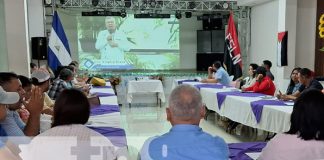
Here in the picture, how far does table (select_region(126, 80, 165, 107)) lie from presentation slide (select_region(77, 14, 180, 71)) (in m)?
2.59

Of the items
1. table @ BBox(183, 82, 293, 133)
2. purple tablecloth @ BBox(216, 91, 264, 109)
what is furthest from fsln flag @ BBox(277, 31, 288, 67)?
purple tablecloth @ BBox(216, 91, 264, 109)

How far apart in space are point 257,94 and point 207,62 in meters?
Result: 6.59

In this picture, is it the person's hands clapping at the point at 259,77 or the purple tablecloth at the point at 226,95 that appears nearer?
the purple tablecloth at the point at 226,95

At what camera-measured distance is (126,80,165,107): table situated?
866cm

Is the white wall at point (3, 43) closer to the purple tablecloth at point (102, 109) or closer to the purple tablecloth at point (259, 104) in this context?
the purple tablecloth at point (102, 109)

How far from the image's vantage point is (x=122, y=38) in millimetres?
11023

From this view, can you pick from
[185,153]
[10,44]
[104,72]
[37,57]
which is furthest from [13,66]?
[104,72]

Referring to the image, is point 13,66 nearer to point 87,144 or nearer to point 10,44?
point 10,44

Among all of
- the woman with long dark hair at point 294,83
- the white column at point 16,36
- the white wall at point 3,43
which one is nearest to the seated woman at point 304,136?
the woman with long dark hair at point 294,83

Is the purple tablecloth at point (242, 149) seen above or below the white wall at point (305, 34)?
below

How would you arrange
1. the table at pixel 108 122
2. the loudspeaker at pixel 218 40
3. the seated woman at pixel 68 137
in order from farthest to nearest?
1. the loudspeaker at pixel 218 40
2. the table at pixel 108 122
3. the seated woman at pixel 68 137

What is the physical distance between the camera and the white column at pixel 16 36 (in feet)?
14.8

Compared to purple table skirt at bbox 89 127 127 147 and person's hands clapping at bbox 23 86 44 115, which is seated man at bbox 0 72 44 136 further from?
purple table skirt at bbox 89 127 127 147

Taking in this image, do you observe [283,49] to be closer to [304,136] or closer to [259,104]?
[259,104]
